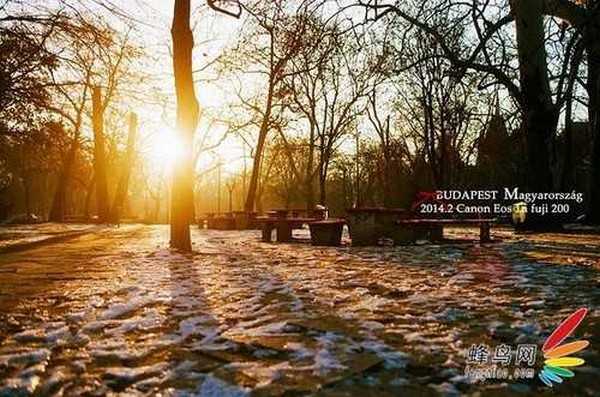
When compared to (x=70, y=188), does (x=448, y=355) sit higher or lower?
lower

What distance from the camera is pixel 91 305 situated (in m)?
4.21

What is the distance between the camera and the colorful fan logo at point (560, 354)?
2518 millimetres

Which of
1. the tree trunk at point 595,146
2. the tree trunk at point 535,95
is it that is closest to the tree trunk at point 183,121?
the tree trunk at point 535,95

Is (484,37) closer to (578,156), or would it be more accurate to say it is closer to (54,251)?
(54,251)

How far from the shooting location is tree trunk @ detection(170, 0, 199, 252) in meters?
9.28

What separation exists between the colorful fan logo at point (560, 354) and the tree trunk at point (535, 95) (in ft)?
30.1

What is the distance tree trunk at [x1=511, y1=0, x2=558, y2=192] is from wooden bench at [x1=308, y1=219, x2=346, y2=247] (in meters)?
5.44

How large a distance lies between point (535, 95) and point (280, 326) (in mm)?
11188

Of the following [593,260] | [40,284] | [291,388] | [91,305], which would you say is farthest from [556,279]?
[40,284]

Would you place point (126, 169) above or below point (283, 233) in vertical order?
above

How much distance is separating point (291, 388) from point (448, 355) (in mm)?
963

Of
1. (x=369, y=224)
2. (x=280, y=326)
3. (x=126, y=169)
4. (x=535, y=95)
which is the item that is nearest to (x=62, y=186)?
(x=126, y=169)

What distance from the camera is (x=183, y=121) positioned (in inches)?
381

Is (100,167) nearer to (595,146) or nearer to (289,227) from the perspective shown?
(289,227)
